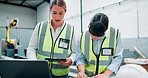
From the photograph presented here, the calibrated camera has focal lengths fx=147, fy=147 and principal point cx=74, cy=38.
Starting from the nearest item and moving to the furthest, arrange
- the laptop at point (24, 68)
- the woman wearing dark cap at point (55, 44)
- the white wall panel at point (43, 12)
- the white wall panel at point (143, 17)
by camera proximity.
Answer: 1. the laptop at point (24, 68)
2. the woman wearing dark cap at point (55, 44)
3. the white wall panel at point (143, 17)
4. the white wall panel at point (43, 12)

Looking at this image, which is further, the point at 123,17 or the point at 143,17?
the point at 123,17

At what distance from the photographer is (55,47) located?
4.56ft

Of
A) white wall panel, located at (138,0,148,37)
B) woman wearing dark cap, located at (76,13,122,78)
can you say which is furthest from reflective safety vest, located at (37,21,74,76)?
white wall panel, located at (138,0,148,37)

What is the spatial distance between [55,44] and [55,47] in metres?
0.03

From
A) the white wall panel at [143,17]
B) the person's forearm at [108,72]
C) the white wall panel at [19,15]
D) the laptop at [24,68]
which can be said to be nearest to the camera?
the laptop at [24,68]

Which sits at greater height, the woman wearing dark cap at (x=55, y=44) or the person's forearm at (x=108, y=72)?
the woman wearing dark cap at (x=55, y=44)

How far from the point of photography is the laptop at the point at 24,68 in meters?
0.74

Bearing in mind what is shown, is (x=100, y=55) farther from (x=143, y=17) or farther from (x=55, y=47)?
(x=143, y=17)

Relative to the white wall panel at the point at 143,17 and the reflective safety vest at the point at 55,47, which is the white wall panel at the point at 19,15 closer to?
the white wall panel at the point at 143,17

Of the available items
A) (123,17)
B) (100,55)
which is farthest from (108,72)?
(123,17)

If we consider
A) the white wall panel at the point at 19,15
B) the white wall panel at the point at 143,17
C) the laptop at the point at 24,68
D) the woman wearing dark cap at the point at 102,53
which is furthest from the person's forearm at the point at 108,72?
the white wall panel at the point at 19,15

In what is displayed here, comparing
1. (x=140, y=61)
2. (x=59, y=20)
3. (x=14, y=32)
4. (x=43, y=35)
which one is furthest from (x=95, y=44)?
(x=14, y=32)

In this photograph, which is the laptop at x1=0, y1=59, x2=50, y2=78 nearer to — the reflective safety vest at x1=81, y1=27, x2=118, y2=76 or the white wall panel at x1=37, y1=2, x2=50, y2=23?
the reflective safety vest at x1=81, y1=27, x2=118, y2=76

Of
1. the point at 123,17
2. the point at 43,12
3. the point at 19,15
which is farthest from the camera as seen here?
the point at 19,15
